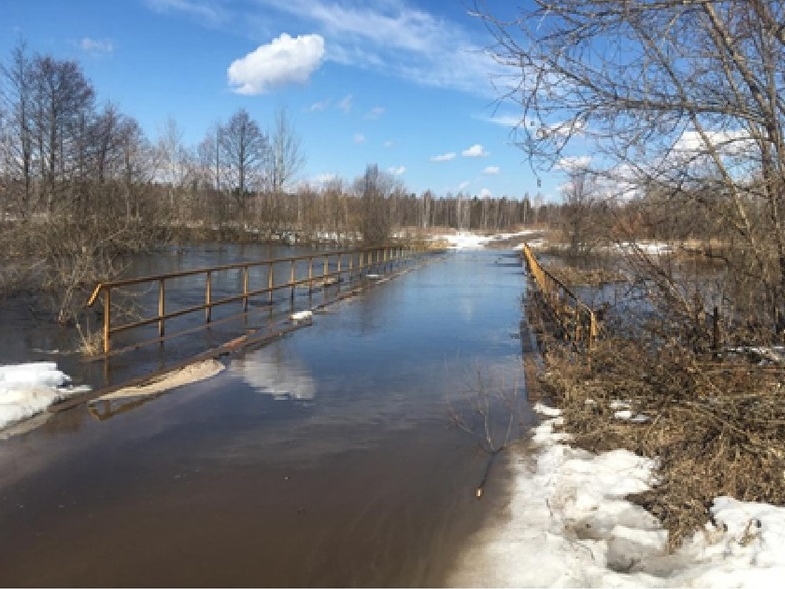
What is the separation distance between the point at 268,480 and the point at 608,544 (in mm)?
2650

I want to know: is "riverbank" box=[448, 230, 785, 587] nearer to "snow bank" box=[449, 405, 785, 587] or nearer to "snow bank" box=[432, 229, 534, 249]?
"snow bank" box=[449, 405, 785, 587]

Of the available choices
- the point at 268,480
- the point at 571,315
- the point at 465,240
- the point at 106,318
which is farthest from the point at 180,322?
the point at 465,240

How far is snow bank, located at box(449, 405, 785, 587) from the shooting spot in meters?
3.60

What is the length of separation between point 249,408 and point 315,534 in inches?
123

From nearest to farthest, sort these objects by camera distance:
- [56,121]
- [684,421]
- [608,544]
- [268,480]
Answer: [608,544]
[268,480]
[684,421]
[56,121]

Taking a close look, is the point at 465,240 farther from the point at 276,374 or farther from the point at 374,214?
the point at 276,374

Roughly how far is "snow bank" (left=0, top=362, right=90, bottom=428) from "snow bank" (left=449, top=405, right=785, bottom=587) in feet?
16.2

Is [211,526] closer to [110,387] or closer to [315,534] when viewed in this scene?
[315,534]

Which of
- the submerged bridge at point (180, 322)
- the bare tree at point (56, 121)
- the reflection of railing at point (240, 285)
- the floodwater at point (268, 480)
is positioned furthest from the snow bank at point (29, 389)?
the bare tree at point (56, 121)

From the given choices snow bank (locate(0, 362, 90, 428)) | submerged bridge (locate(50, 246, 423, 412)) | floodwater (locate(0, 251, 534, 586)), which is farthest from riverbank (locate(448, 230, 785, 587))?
submerged bridge (locate(50, 246, 423, 412))

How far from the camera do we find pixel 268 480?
17.0ft

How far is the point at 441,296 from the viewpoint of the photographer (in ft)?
64.5

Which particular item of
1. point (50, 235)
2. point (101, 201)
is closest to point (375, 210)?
point (101, 201)

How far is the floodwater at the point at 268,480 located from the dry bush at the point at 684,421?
871 mm
